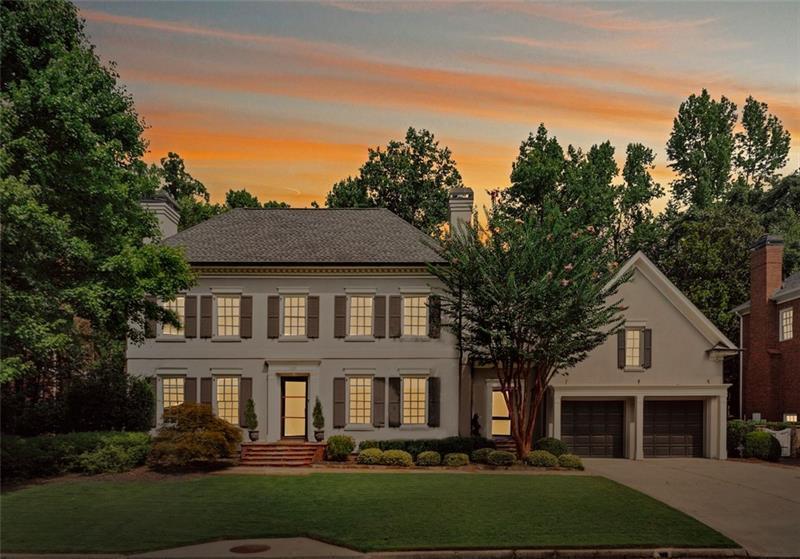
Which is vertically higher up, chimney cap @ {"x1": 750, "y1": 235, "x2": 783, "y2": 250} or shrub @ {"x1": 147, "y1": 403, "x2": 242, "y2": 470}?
chimney cap @ {"x1": 750, "y1": 235, "x2": 783, "y2": 250}

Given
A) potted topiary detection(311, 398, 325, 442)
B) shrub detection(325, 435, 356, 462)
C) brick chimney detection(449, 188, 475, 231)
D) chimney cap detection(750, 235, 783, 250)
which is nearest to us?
shrub detection(325, 435, 356, 462)

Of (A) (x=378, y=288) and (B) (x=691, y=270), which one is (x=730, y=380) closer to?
(B) (x=691, y=270)

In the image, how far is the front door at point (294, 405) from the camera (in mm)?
29219

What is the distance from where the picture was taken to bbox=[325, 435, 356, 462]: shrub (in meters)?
26.6

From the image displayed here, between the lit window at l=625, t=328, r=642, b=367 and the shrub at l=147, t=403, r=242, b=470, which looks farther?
the lit window at l=625, t=328, r=642, b=367

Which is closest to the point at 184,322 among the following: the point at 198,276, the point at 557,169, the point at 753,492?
the point at 198,276

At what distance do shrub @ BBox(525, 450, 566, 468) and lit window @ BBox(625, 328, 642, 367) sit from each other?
652 centimetres

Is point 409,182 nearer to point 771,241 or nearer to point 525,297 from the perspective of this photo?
point 771,241

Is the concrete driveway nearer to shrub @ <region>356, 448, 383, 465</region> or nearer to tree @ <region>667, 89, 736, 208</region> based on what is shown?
shrub @ <region>356, 448, 383, 465</region>

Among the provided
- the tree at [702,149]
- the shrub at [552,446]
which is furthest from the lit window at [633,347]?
the tree at [702,149]

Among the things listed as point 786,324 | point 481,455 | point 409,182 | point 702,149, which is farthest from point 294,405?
point 702,149

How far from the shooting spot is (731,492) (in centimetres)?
2116

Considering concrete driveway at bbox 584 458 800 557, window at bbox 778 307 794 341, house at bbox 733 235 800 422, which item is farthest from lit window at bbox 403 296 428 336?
window at bbox 778 307 794 341

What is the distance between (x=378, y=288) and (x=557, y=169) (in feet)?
73.3
